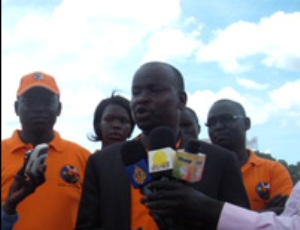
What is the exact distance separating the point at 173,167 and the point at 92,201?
95cm

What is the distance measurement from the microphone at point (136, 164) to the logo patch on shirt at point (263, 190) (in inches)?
98.8

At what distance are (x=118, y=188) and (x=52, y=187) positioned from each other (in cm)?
103

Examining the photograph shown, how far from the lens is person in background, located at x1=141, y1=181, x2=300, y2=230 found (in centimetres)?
157

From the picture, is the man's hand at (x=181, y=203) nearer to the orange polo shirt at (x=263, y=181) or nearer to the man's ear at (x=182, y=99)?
the man's ear at (x=182, y=99)

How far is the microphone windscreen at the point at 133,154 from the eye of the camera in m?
1.93

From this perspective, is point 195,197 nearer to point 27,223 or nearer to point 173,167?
point 173,167

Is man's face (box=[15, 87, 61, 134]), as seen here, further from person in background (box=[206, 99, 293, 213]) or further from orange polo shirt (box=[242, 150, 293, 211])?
orange polo shirt (box=[242, 150, 293, 211])

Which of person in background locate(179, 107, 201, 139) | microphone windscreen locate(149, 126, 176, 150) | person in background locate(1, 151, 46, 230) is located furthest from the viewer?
person in background locate(179, 107, 201, 139)

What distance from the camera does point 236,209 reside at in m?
1.60

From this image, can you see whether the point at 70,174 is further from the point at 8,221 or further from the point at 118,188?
the point at 118,188

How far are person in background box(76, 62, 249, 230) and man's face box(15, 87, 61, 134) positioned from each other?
1074 mm

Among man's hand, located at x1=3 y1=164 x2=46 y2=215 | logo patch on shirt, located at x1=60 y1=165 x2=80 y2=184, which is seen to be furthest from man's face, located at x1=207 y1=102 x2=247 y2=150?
man's hand, located at x1=3 y1=164 x2=46 y2=215

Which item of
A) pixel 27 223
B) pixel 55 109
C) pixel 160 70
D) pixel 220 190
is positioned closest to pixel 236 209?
pixel 220 190

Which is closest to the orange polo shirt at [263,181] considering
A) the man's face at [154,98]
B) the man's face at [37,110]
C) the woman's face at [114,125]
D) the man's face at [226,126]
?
the man's face at [226,126]
